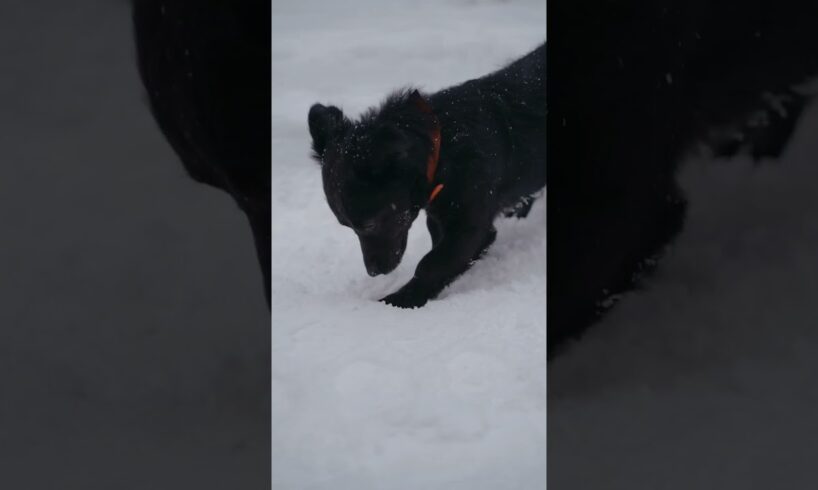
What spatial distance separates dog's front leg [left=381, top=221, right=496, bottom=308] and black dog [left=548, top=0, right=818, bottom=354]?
43.8 inches

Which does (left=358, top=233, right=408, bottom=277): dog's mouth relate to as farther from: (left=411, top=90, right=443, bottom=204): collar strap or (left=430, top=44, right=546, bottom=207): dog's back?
(left=430, top=44, right=546, bottom=207): dog's back

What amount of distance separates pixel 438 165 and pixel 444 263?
1.32ft

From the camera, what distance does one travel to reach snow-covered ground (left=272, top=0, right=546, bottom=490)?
244 cm

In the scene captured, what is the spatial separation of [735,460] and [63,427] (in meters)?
1.55

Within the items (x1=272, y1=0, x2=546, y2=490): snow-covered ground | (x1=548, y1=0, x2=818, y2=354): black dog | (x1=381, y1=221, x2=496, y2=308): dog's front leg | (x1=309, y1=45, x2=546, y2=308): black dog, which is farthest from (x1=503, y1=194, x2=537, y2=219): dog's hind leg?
(x1=548, y1=0, x2=818, y2=354): black dog

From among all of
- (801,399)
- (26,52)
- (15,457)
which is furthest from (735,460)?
(26,52)

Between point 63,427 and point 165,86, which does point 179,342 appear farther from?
point 165,86

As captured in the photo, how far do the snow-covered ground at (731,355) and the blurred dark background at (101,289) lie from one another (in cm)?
86

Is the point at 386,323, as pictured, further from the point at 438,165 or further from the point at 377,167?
the point at 438,165

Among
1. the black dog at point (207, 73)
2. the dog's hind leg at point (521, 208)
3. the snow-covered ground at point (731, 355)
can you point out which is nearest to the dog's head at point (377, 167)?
the dog's hind leg at point (521, 208)

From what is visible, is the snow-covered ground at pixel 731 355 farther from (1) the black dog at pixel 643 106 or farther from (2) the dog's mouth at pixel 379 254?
(2) the dog's mouth at pixel 379 254

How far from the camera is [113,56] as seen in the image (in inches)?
66.8

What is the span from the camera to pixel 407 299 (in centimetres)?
281

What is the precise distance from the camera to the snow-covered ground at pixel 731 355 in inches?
67.7
